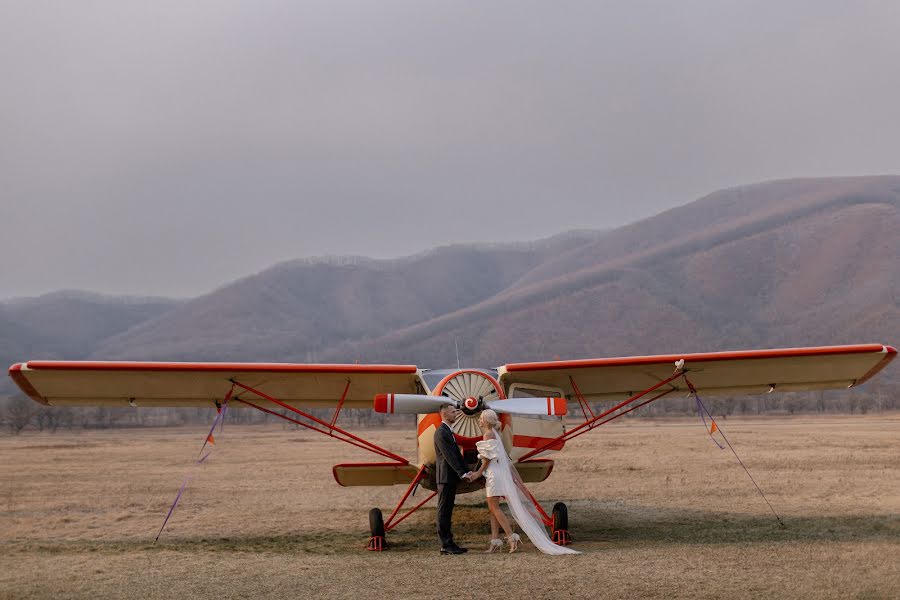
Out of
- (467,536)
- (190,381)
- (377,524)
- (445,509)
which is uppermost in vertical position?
(190,381)

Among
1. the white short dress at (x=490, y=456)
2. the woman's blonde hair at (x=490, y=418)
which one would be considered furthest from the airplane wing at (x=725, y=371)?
the white short dress at (x=490, y=456)

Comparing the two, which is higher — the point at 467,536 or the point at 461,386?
the point at 461,386

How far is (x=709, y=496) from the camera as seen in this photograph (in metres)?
17.9

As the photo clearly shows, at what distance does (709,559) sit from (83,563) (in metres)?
8.01

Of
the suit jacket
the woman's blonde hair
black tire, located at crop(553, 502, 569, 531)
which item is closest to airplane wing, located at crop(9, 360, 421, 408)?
the suit jacket

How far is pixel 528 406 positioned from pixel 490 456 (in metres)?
1.08

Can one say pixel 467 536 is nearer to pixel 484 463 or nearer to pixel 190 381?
pixel 484 463

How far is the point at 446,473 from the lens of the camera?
37.4ft

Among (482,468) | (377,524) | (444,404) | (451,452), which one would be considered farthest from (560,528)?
(377,524)

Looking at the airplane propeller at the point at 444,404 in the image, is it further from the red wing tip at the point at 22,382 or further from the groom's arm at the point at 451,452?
the red wing tip at the point at 22,382

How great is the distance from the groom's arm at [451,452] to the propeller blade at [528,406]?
83 centimetres

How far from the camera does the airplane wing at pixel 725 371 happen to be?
1262 centimetres

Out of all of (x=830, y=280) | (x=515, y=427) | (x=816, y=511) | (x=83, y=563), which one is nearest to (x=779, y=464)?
(x=816, y=511)

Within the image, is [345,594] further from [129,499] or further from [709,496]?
[129,499]
